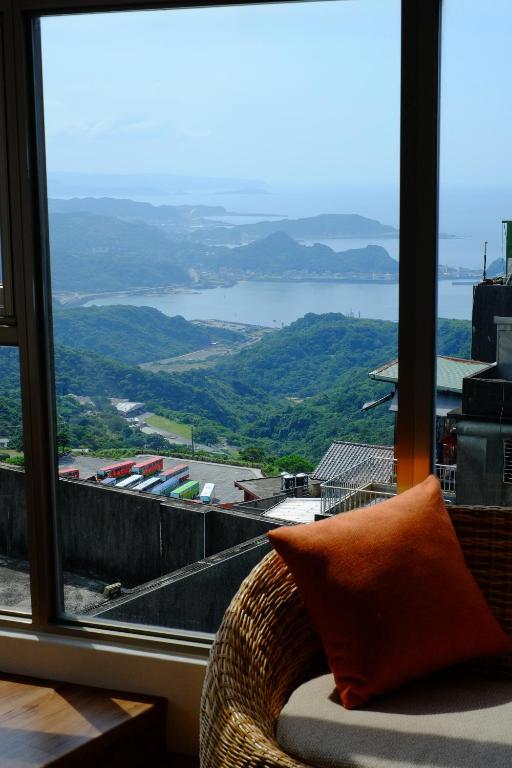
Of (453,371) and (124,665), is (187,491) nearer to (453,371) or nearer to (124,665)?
(124,665)

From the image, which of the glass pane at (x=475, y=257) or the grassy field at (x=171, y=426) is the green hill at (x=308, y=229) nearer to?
the glass pane at (x=475, y=257)

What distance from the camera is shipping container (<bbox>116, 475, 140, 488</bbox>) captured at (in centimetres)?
301

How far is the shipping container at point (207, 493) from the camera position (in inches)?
115

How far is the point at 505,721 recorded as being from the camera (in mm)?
1927

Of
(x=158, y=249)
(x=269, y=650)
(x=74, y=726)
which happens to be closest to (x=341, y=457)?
(x=269, y=650)

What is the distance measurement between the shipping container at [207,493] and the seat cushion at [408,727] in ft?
2.88

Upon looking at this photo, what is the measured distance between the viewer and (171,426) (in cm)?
294

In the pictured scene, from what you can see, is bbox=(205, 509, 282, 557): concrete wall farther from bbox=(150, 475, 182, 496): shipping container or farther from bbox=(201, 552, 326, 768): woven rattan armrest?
bbox=(201, 552, 326, 768): woven rattan armrest

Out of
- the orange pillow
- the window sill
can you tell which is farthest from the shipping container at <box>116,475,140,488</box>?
the orange pillow

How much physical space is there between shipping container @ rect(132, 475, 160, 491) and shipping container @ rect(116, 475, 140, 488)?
0.05 feet

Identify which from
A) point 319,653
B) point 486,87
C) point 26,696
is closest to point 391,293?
point 486,87

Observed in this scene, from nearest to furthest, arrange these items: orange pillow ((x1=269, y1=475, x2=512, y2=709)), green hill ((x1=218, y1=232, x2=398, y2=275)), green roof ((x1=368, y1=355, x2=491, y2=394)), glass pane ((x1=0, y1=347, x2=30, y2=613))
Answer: orange pillow ((x1=269, y1=475, x2=512, y2=709)) → green roof ((x1=368, y1=355, x2=491, y2=394)) → green hill ((x1=218, y1=232, x2=398, y2=275)) → glass pane ((x1=0, y1=347, x2=30, y2=613))

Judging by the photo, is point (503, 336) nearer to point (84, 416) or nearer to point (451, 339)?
point (451, 339)

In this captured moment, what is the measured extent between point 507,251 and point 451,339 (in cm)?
28
